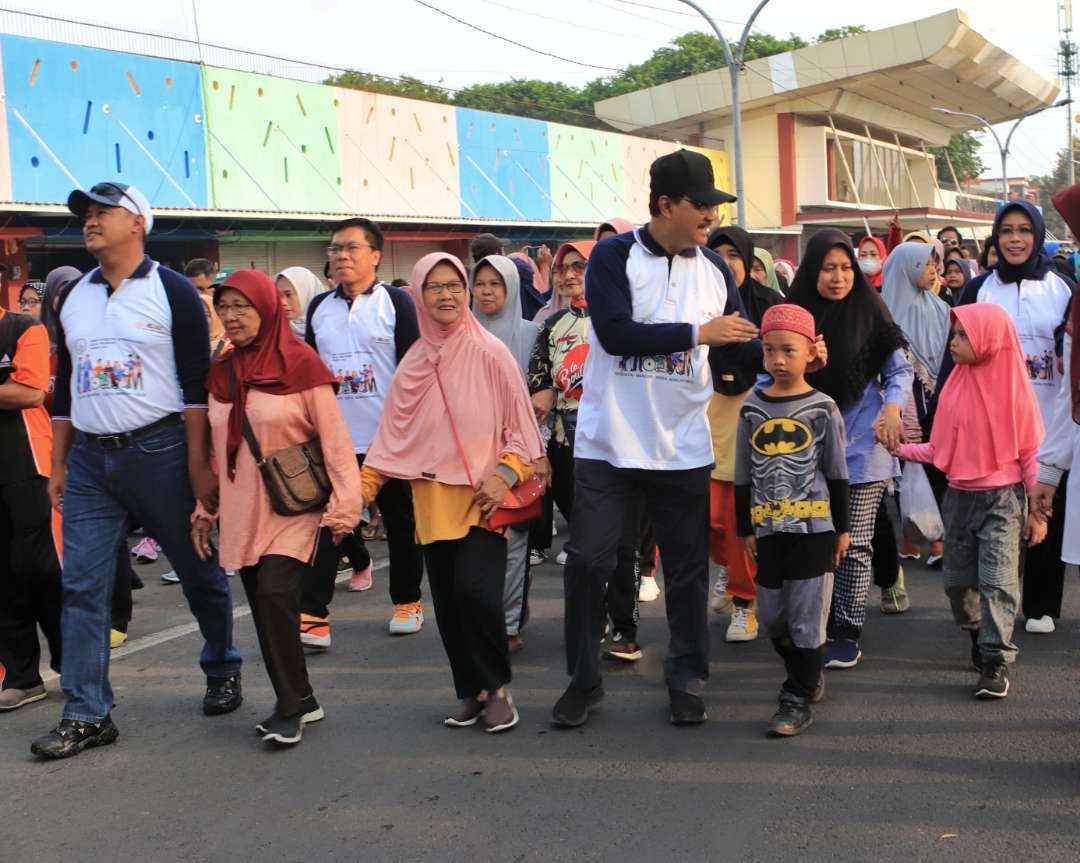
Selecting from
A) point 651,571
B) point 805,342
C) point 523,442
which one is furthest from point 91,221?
point 651,571

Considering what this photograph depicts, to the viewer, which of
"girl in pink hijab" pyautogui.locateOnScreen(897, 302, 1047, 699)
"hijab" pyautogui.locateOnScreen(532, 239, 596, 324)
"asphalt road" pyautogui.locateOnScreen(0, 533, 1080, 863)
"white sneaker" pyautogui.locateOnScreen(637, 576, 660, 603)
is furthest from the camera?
"white sneaker" pyautogui.locateOnScreen(637, 576, 660, 603)

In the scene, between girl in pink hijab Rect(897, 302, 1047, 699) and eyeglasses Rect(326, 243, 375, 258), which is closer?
girl in pink hijab Rect(897, 302, 1047, 699)

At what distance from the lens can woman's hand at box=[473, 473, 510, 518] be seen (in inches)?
185

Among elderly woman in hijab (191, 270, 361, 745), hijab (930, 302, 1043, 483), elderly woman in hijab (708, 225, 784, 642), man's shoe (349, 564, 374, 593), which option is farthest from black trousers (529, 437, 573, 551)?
hijab (930, 302, 1043, 483)

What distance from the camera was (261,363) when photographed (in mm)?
4633

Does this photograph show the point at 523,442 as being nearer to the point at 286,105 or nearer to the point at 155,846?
the point at 155,846

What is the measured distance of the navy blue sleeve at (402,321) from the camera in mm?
6465

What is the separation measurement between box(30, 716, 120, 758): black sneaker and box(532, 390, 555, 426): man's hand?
251cm

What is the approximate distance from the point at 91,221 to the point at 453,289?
1399 millimetres

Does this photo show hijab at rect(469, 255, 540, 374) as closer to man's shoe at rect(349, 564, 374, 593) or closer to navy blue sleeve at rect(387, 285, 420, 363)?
navy blue sleeve at rect(387, 285, 420, 363)

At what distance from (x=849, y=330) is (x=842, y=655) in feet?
4.63

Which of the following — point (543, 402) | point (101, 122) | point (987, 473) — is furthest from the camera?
point (101, 122)

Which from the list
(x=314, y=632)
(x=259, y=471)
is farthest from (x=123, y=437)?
(x=314, y=632)

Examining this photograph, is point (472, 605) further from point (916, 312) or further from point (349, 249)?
point (916, 312)
